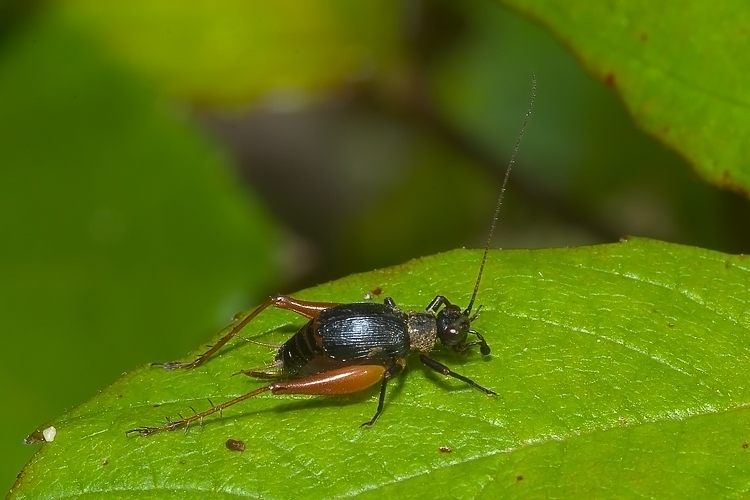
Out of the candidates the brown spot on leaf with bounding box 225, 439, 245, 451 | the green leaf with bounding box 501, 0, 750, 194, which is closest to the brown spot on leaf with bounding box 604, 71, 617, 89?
the green leaf with bounding box 501, 0, 750, 194

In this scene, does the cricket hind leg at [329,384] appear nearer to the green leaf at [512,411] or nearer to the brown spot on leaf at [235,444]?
the green leaf at [512,411]

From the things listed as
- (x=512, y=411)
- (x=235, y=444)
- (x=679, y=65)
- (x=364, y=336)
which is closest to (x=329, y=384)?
(x=364, y=336)

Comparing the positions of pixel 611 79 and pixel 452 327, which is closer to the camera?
pixel 611 79

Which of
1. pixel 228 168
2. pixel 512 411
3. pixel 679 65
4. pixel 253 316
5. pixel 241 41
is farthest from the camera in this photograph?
pixel 241 41

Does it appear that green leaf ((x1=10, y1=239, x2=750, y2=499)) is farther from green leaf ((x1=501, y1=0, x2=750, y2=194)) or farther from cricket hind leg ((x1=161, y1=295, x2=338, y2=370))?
green leaf ((x1=501, y1=0, x2=750, y2=194))

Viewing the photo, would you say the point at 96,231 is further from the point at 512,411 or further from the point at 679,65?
the point at 679,65

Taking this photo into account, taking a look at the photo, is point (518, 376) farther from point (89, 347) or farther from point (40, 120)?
point (40, 120)

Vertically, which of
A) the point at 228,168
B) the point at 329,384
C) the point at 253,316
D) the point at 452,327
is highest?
the point at 228,168
